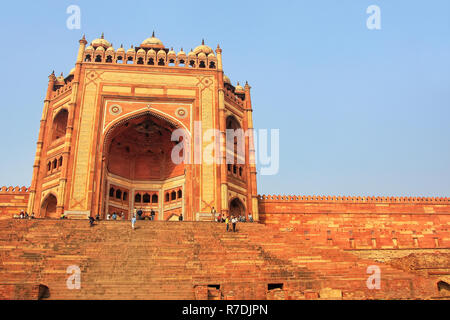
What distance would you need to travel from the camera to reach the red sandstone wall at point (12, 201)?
2538cm

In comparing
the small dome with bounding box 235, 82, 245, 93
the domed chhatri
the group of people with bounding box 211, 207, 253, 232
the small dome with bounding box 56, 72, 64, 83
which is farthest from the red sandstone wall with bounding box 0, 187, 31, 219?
the small dome with bounding box 235, 82, 245, 93

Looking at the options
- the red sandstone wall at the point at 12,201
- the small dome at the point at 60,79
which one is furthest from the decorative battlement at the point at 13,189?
the small dome at the point at 60,79

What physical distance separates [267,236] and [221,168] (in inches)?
309

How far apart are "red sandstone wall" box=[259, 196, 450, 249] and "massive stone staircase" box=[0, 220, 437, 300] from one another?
8993mm

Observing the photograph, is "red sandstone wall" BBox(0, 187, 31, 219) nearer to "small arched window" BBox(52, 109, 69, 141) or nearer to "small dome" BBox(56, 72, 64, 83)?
"small arched window" BBox(52, 109, 69, 141)

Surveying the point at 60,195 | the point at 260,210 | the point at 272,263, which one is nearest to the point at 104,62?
the point at 60,195

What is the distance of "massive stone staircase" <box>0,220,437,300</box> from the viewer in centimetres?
1242

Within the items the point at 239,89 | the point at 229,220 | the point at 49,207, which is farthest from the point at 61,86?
the point at 229,220

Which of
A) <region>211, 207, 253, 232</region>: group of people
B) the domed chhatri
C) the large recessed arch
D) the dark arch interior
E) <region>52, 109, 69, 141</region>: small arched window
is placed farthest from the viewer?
the domed chhatri

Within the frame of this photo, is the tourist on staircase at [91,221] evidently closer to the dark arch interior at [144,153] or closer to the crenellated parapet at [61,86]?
the dark arch interior at [144,153]

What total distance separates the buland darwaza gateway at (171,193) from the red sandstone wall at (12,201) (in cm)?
6

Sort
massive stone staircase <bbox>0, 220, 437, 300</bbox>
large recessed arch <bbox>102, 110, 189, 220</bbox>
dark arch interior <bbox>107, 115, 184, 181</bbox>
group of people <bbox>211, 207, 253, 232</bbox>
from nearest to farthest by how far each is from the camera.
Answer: massive stone staircase <bbox>0, 220, 437, 300</bbox> → group of people <bbox>211, 207, 253, 232</bbox> → large recessed arch <bbox>102, 110, 189, 220</bbox> → dark arch interior <bbox>107, 115, 184, 181</bbox>

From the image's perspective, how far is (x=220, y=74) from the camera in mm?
27516

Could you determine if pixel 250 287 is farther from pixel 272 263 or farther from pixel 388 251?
pixel 388 251
